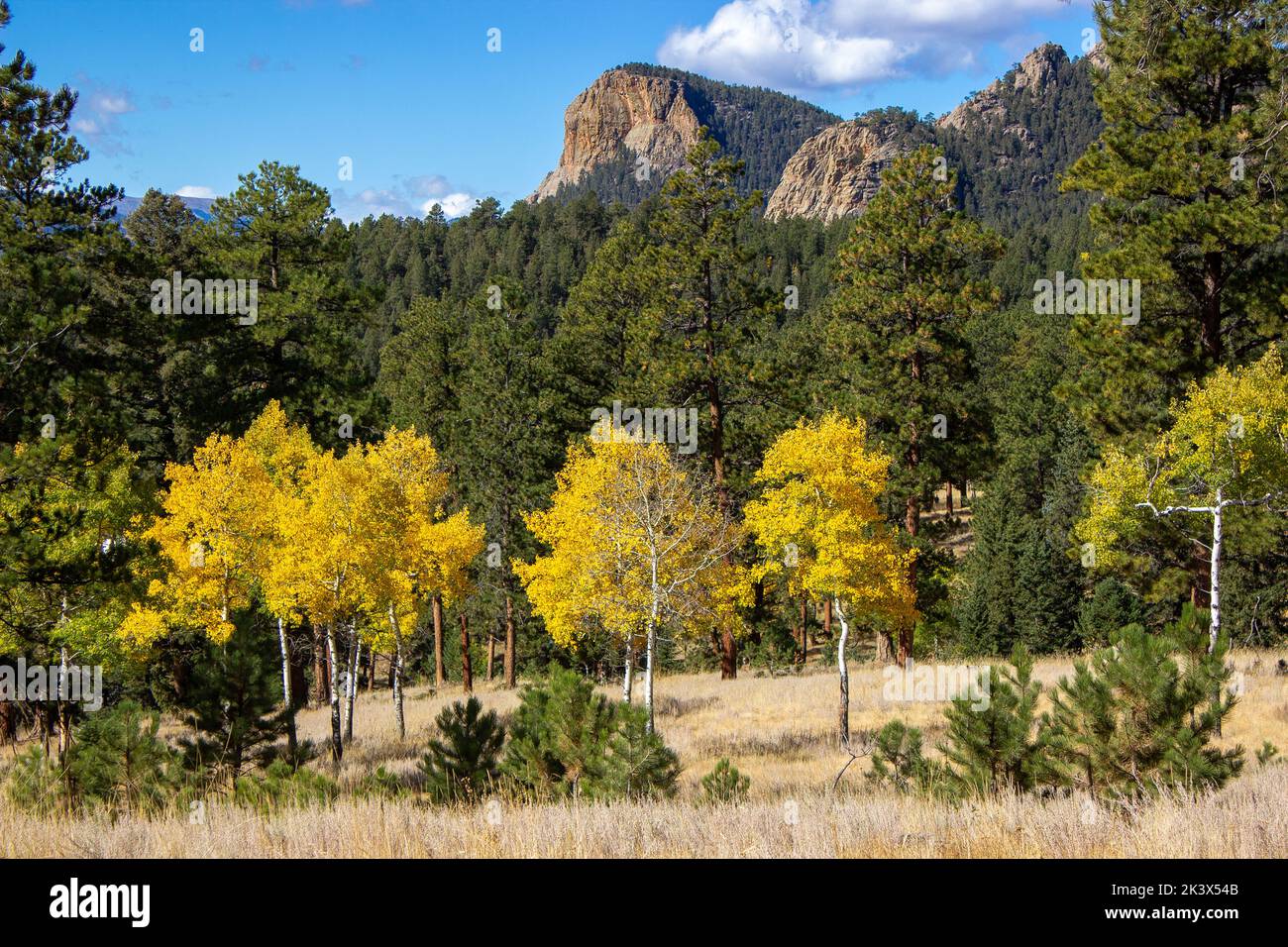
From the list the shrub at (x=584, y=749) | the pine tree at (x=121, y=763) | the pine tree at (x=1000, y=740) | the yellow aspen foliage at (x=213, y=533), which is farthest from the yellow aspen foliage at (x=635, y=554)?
the pine tree at (x=121, y=763)

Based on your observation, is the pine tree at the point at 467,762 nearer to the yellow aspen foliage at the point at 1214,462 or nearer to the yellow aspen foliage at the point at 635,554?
the yellow aspen foliage at the point at 635,554

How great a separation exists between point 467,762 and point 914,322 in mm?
19659

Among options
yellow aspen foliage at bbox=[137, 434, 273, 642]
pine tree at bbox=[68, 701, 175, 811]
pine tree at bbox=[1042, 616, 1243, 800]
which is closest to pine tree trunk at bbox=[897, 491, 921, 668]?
pine tree at bbox=[1042, 616, 1243, 800]

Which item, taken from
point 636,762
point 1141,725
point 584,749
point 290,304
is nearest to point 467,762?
point 584,749

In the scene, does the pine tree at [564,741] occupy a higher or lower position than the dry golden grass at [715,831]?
lower

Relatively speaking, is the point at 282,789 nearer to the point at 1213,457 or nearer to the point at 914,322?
the point at 1213,457

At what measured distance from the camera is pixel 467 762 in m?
9.76

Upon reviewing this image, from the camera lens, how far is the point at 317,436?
2627 cm

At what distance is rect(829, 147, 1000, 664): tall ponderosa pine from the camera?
78.7ft

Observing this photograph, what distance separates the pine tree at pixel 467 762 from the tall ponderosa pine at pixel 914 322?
53.0 feet

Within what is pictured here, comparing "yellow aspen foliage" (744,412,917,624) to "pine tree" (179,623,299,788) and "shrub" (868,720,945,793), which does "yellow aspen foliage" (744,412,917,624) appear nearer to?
"shrub" (868,720,945,793)

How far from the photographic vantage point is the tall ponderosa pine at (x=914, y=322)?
24.0m
